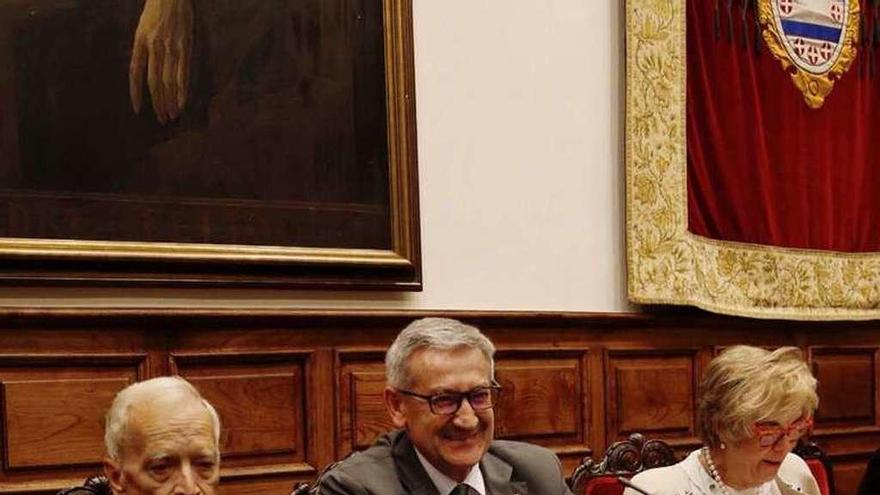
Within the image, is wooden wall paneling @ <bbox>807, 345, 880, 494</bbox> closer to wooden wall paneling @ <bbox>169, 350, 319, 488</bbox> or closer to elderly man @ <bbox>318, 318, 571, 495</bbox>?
wooden wall paneling @ <bbox>169, 350, 319, 488</bbox>

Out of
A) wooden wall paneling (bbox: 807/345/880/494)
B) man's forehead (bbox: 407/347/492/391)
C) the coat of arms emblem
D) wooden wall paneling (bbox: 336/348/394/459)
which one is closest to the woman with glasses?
man's forehead (bbox: 407/347/492/391)

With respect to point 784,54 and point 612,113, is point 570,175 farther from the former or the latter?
point 784,54

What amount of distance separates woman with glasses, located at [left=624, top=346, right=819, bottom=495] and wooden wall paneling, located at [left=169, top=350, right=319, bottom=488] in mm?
1391

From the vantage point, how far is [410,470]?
3.21m

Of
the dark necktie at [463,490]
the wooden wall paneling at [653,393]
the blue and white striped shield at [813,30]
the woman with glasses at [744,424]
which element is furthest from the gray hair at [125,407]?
the blue and white striped shield at [813,30]

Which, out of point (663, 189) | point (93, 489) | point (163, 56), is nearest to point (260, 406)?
point (163, 56)

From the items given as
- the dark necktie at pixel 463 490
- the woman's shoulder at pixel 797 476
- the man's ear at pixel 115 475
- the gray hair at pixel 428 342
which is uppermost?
the gray hair at pixel 428 342

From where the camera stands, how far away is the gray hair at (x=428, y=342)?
3.21 metres

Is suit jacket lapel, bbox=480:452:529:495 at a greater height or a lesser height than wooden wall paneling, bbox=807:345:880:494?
greater

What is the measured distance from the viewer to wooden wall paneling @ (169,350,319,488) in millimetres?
4516

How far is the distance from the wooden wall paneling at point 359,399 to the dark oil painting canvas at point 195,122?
44cm

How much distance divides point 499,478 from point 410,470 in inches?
10.1

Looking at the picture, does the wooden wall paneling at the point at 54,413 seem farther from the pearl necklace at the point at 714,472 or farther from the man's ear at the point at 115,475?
the pearl necklace at the point at 714,472

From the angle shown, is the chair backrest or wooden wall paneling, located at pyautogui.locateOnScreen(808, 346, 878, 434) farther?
wooden wall paneling, located at pyautogui.locateOnScreen(808, 346, 878, 434)
